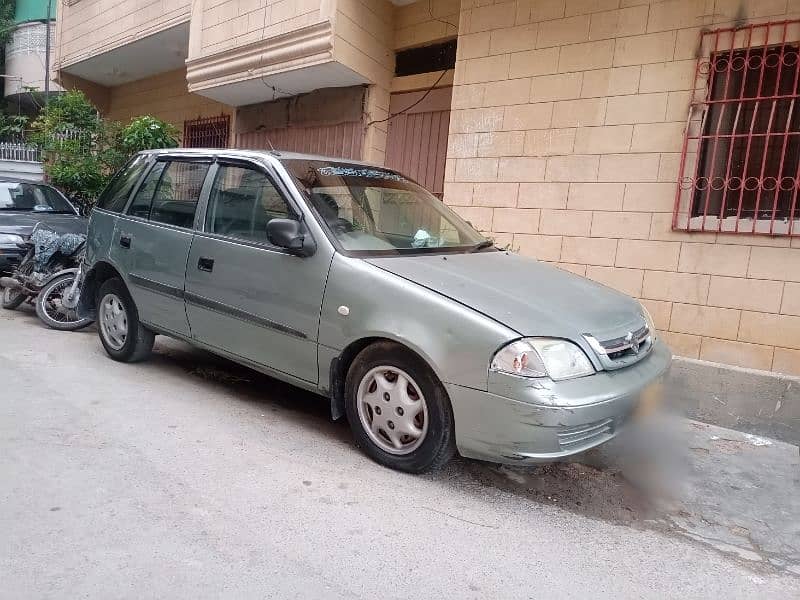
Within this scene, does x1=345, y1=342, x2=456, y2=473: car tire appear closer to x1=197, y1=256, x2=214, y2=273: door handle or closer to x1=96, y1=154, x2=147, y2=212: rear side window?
x1=197, y1=256, x2=214, y2=273: door handle

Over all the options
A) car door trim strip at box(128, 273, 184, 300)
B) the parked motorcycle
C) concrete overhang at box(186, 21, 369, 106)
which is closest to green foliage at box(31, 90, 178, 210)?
concrete overhang at box(186, 21, 369, 106)

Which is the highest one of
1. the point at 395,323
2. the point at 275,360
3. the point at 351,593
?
the point at 395,323

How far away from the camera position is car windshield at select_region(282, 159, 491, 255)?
146 inches

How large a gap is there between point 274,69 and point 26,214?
378cm

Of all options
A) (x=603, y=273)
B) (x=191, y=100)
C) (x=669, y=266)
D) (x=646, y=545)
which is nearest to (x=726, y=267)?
(x=669, y=266)

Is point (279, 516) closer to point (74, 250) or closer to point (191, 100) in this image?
point (74, 250)

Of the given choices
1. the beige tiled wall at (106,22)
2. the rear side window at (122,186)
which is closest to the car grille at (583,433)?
the rear side window at (122,186)

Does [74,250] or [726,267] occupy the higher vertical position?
[726,267]

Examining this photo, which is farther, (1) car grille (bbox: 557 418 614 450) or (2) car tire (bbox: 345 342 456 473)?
(2) car tire (bbox: 345 342 456 473)

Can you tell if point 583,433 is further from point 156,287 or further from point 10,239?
point 10,239

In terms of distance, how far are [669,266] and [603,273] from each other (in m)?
0.58

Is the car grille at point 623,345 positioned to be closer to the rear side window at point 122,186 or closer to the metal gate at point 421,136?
the rear side window at point 122,186

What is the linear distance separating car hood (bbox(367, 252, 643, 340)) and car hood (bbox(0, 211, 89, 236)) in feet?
18.0

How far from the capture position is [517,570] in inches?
101
